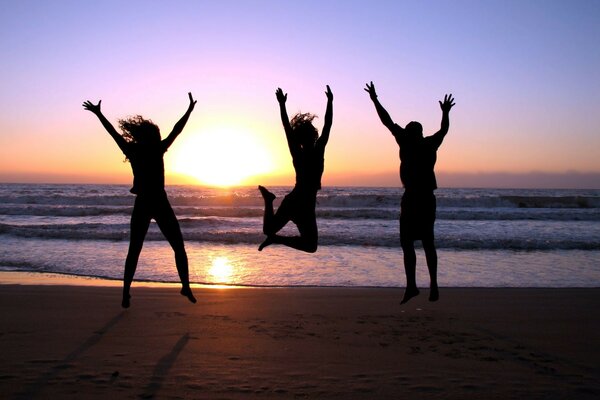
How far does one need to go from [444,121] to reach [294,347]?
3220 millimetres

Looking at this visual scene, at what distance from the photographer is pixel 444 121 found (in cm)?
627

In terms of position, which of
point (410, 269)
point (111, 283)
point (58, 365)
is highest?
point (410, 269)

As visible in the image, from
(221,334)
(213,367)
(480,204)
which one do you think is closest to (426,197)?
(221,334)

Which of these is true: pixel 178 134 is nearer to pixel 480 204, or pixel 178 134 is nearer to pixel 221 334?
pixel 221 334

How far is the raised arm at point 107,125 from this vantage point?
6223mm

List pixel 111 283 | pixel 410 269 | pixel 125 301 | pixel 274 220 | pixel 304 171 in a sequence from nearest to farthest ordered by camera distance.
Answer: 1. pixel 304 171
2. pixel 274 220
3. pixel 410 269
4. pixel 125 301
5. pixel 111 283

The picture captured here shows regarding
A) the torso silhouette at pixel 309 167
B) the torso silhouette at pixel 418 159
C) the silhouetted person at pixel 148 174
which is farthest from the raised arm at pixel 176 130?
the torso silhouette at pixel 418 159

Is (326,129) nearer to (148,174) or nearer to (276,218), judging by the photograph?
(276,218)

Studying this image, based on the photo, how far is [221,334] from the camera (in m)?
5.45

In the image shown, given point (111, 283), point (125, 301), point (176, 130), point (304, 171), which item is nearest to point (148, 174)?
point (176, 130)

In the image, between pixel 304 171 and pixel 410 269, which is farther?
pixel 410 269

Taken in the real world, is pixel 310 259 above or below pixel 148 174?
below

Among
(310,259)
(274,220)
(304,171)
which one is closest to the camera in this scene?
(304,171)

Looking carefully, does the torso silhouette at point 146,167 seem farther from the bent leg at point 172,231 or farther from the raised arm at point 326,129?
the raised arm at point 326,129
